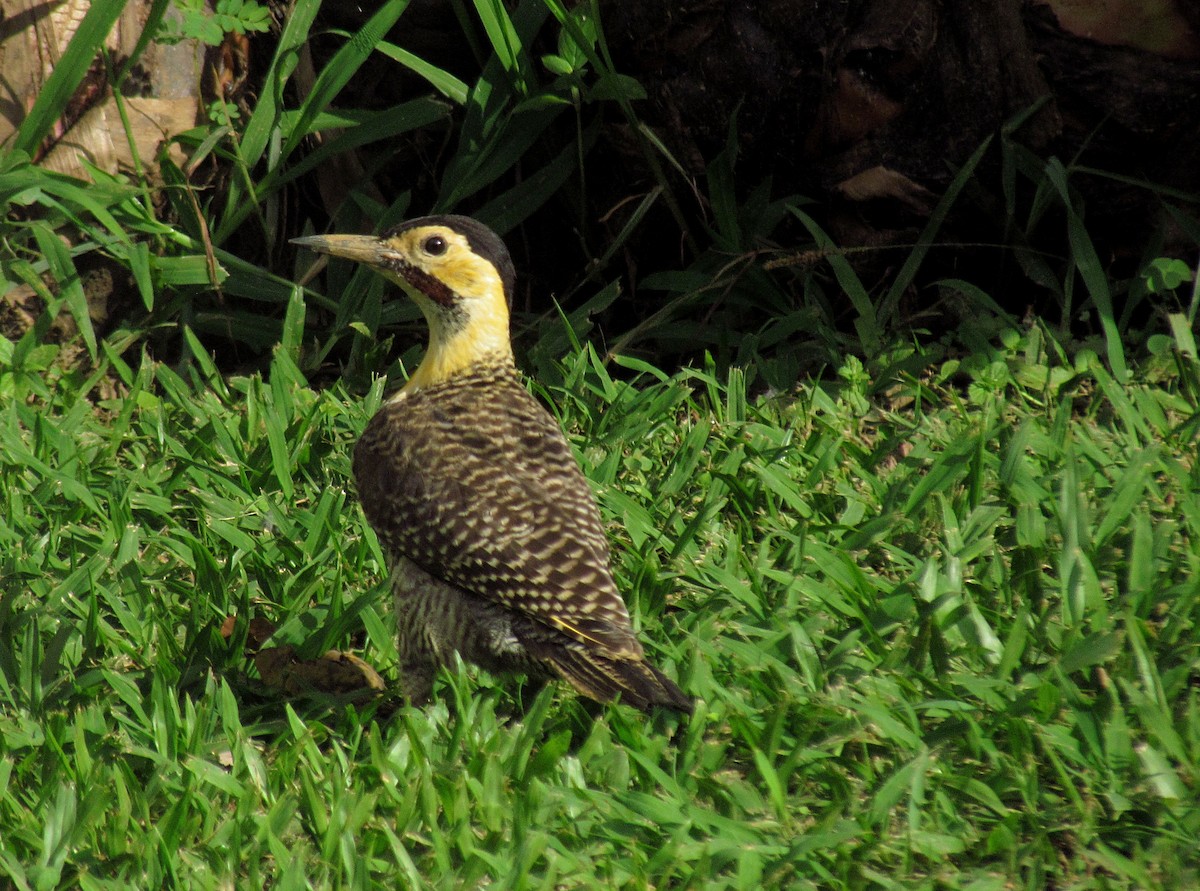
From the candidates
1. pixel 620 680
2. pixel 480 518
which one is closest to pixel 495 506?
pixel 480 518

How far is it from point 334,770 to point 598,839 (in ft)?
2.33

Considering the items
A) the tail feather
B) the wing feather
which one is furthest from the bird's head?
the tail feather

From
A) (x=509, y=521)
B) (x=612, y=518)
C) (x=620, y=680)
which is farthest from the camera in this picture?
(x=612, y=518)

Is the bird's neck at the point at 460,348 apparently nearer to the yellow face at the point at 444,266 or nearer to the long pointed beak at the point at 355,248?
the yellow face at the point at 444,266

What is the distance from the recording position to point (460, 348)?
15.6 ft

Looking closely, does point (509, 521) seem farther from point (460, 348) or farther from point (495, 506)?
point (460, 348)

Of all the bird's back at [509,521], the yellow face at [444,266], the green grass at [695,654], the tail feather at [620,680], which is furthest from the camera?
the yellow face at [444,266]

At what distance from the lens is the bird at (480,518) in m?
3.77

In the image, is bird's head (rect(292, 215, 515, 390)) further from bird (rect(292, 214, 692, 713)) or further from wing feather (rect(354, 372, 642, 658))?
wing feather (rect(354, 372, 642, 658))

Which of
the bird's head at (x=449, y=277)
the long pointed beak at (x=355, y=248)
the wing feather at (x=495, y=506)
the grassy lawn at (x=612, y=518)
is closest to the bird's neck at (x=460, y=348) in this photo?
the bird's head at (x=449, y=277)

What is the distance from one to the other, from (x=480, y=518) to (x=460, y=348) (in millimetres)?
958

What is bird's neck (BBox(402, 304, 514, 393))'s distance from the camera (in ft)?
15.5

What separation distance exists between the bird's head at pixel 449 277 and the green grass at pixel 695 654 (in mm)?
629

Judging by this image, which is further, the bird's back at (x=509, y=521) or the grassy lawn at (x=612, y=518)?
the bird's back at (x=509, y=521)
